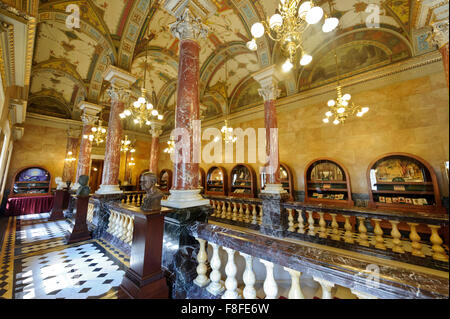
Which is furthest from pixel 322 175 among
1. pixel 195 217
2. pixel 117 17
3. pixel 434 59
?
pixel 117 17

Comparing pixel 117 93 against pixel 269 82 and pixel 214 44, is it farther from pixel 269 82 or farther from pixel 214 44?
pixel 269 82

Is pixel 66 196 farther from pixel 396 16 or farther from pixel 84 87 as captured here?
pixel 396 16

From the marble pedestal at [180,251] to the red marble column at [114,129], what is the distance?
352cm

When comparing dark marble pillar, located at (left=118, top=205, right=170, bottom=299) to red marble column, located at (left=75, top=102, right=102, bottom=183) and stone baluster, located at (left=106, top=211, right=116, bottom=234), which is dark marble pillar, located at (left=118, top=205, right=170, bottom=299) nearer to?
stone baluster, located at (left=106, top=211, right=116, bottom=234)

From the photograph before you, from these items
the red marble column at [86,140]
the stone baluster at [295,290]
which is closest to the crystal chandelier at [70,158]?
the red marble column at [86,140]

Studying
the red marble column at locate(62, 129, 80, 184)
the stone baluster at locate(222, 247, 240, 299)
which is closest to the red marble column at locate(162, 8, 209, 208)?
the stone baluster at locate(222, 247, 240, 299)

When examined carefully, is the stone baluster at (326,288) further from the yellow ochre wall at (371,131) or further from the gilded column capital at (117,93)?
the gilded column capital at (117,93)

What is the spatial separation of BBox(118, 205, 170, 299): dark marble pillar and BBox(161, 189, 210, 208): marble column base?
0.31 meters

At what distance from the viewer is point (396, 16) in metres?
5.58

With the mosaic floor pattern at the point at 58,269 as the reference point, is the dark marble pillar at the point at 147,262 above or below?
above

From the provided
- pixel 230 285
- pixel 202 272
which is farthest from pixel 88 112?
pixel 230 285

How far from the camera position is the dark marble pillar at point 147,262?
224 centimetres

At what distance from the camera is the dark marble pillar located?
224 centimetres

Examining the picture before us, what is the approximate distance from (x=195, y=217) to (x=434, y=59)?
327 inches
